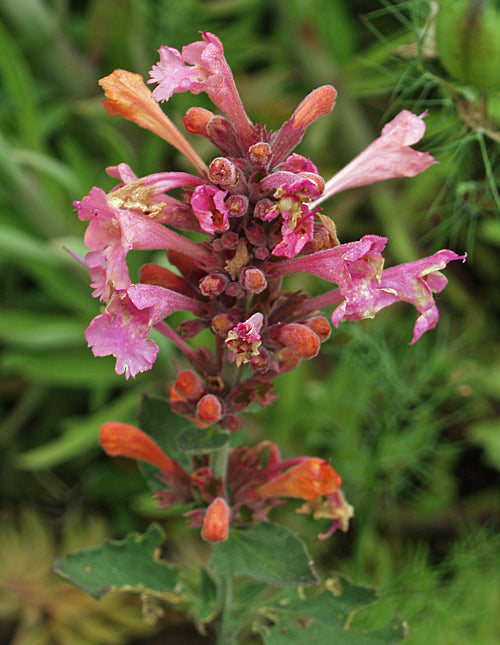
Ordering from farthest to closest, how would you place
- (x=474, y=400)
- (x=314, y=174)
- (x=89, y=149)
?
(x=89, y=149) → (x=474, y=400) → (x=314, y=174)

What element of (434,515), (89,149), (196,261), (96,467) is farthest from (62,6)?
(434,515)

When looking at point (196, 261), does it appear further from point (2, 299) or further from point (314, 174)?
point (2, 299)

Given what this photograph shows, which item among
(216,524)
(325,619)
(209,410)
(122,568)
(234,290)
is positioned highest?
(234,290)

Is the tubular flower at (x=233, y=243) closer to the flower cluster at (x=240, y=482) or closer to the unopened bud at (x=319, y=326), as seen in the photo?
the unopened bud at (x=319, y=326)

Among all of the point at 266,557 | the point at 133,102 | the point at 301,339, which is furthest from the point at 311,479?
the point at 133,102

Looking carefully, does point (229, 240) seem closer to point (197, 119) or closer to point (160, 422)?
point (197, 119)

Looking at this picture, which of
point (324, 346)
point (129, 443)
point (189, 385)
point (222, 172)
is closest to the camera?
point (222, 172)

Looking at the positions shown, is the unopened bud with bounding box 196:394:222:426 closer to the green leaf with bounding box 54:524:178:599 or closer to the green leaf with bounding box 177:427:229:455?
the green leaf with bounding box 177:427:229:455
